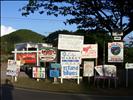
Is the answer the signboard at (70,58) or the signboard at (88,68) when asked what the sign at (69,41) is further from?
the signboard at (88,68)

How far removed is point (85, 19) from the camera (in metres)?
31.1

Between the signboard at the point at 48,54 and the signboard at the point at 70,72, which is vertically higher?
the signboard at the point at 48,54

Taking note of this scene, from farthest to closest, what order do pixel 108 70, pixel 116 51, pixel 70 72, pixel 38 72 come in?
1. pixel 38 72
2. pixel 70 72
3. pixel 116 51
4. pixel 108 70

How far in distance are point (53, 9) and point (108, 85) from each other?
808 centimetres

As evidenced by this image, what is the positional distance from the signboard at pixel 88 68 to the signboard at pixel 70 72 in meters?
0.58

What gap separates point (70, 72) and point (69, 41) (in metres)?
2.38

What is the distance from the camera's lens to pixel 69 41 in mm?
28688

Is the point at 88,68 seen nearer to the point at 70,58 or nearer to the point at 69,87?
the point at 70,58

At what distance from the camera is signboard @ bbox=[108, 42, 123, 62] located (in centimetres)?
2731

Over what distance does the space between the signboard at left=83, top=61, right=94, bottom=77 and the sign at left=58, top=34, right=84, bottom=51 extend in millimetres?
1558

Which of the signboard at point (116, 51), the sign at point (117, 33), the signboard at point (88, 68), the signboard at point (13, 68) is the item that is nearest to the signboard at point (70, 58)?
the signboard at point (88, 68)

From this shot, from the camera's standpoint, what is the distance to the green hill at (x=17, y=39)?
224ft

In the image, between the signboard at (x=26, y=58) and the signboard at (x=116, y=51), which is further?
the signboard at (x=26, y=58)

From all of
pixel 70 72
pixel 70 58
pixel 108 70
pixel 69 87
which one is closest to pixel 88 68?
pixel 70 72
